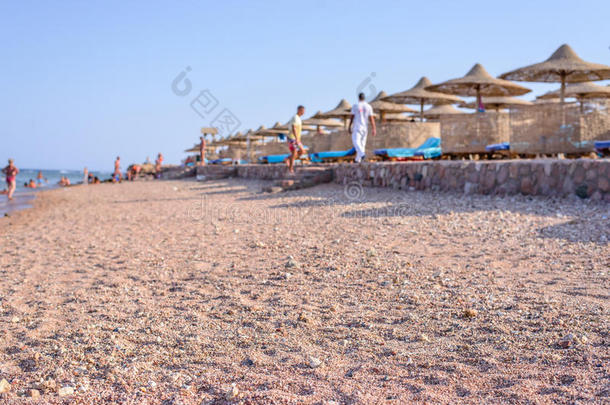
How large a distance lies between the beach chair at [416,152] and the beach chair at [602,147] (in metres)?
3.95

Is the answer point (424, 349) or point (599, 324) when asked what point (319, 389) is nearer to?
point (424, 349)

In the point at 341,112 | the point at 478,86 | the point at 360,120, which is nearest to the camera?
the point at 360,120

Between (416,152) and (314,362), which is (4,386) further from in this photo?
(416,152)

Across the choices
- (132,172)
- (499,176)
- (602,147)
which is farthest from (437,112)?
(132,172)

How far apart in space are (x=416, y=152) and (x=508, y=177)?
5.50m

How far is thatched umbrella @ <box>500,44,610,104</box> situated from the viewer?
30.5 ft

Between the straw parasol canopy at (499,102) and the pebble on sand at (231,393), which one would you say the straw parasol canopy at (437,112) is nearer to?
the straw parasol canopy at (499,102)

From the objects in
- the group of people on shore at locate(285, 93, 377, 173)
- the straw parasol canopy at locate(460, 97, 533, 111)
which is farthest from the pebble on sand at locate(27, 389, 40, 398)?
the straw parasol canopy at locate(460, 97, 533, 111)

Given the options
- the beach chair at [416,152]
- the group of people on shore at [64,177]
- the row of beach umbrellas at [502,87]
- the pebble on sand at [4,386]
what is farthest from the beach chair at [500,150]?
the group of people on shore at [64,177]

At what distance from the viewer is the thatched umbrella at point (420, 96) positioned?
13.0 meters

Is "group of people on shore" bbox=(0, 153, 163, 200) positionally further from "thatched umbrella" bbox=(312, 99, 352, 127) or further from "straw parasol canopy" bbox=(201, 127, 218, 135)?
"thatched umbrella" bbox=(312, 99, 352, 127)

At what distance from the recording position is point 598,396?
1.51 m

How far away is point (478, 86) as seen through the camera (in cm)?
1127

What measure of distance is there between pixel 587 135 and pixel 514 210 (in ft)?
12.5
